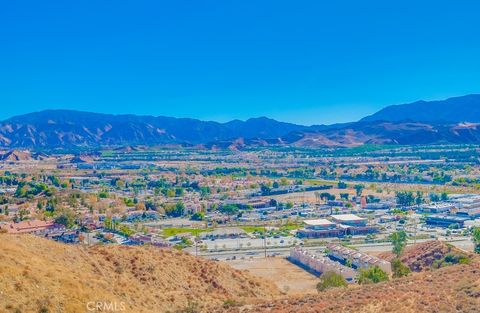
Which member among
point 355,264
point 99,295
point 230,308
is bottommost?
point 355,264

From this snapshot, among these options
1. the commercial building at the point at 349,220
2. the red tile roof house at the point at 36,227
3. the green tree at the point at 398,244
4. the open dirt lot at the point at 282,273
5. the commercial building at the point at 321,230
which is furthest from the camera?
the commercial building at the point at 349,220

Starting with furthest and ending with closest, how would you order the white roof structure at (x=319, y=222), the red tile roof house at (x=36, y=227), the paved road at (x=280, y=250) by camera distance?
the white roof structure at (x=319, y=222) → the red tile roof house at (x=36, y=227) → the paved road at (x=280, y=250)

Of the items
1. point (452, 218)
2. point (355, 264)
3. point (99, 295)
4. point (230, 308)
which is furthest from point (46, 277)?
point (452, 218)

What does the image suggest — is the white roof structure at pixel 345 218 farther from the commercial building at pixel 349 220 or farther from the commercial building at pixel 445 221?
the commercial building at pixel 445 221

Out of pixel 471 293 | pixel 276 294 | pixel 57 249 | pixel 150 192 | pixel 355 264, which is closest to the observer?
pixel 471 293

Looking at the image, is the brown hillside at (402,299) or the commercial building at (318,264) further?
the commercial building at (318,264)

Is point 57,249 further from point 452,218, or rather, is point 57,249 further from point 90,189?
point 90,189

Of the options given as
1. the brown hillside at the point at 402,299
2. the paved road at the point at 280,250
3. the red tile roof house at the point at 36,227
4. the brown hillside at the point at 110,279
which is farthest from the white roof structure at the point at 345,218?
the brown hillside at the point at 402,299

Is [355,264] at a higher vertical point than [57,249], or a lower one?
lower
